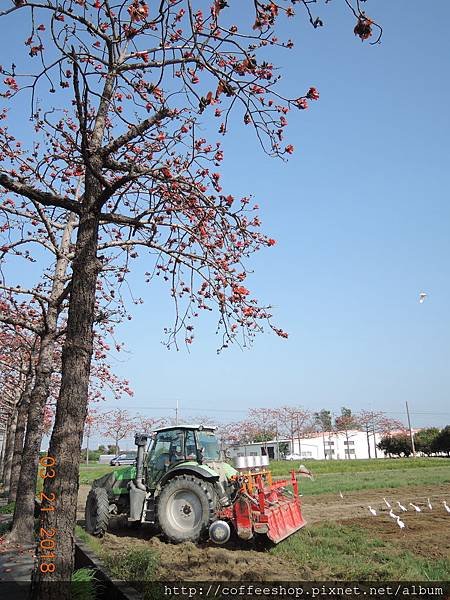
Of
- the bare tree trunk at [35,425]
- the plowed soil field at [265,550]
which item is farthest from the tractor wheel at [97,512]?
the bare tree trunk at [35,425]

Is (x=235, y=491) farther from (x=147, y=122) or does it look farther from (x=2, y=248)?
(x=147, y=122)

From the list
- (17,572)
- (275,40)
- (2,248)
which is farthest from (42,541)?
(2,248)

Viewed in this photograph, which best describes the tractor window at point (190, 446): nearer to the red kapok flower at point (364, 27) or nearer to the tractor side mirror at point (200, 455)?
the tractor side mirror at point (200, 455)

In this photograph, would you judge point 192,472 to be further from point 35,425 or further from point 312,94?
point 312,94

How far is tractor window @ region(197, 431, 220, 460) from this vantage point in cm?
1041

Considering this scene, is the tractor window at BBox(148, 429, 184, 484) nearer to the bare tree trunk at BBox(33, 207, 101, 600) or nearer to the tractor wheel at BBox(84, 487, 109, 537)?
the tractor wheel at BBox(84, 487, 109, 537)

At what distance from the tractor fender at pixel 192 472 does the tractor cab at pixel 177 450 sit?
25 centimetres

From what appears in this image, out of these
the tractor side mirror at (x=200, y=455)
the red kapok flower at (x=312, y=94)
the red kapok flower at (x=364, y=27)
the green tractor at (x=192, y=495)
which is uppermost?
the red kapok flower at (x=312, y=94)

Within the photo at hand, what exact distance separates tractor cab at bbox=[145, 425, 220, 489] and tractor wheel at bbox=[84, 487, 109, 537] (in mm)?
1034

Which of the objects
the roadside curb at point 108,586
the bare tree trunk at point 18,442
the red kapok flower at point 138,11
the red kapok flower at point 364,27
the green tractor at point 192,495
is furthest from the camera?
the bare tree trunk at point 18,442

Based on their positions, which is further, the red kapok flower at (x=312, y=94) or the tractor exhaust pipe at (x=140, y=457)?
the tractor exhaust pipe at (x=140, y=457)

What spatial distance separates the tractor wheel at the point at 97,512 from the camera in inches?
397

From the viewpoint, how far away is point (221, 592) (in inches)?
236

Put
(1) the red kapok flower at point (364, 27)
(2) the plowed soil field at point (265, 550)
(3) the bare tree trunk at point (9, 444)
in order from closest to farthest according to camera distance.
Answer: (1) the red kapok flower at point (364, 27)
(2) the plowed soil field at point (265, 550)
(3) the bare tree trunk at point (9, 444)
